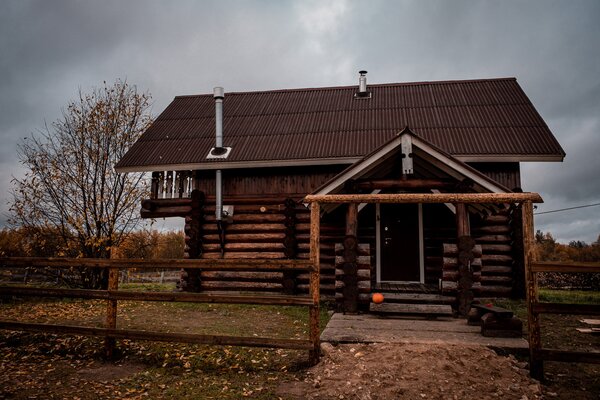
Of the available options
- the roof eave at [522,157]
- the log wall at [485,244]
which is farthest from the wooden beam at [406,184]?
the roof eave at [522,157]

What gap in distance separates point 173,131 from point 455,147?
10480 millimetres

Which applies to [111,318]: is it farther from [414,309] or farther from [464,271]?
[464,271]

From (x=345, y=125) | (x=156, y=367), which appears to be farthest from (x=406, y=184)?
(x=156, y=367)

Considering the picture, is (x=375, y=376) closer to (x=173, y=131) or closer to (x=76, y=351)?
(x=76, y=351)

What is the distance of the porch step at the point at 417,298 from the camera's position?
8867 mm

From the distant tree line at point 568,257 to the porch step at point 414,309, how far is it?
14.9 metres

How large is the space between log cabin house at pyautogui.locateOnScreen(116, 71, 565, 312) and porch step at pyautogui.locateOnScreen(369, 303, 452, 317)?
0.55 m

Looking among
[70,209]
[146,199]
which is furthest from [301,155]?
[70,209]

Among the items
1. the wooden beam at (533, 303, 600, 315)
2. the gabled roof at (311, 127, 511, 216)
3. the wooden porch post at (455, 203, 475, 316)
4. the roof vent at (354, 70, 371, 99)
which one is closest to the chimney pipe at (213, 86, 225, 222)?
the gabled roof at (311, 127, 511, 216)

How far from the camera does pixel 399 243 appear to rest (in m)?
11.7

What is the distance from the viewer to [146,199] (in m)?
13.6

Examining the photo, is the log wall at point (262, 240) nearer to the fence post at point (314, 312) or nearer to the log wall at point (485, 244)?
the log wall at point (485, 244)

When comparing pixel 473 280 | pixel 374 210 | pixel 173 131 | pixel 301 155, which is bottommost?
pixel 473 280

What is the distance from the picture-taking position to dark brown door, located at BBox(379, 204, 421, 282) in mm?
11516
